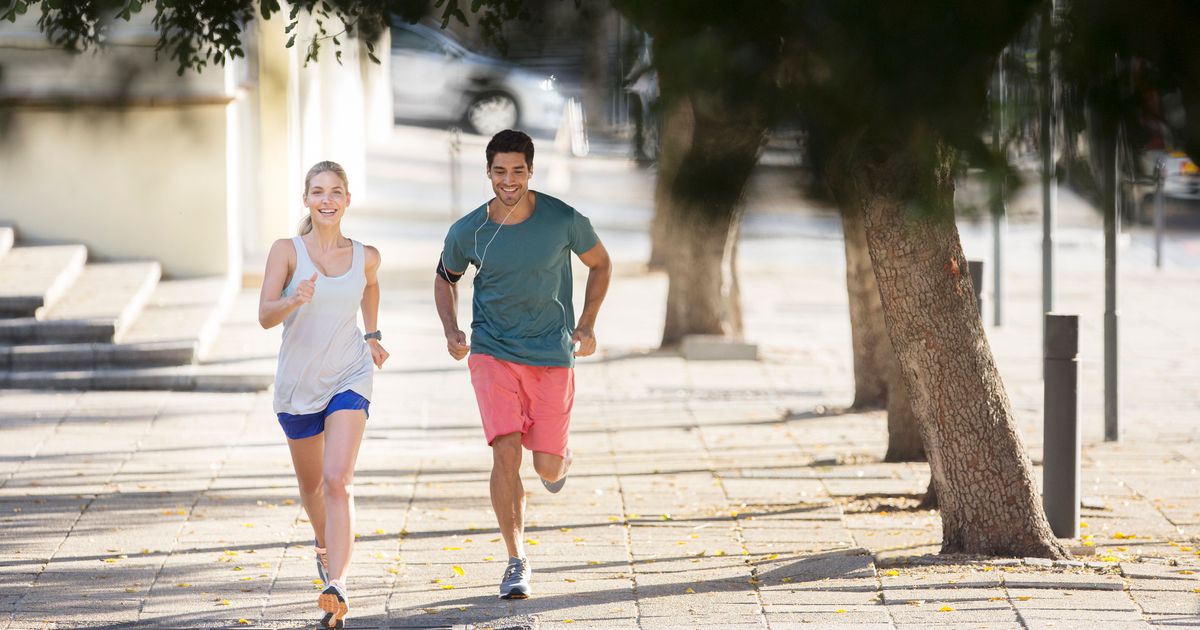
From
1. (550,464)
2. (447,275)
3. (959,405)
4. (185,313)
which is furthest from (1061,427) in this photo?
→ (185,313)

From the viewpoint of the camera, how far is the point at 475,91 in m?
3.14

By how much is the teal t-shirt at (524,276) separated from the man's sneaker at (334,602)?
1.19 meters

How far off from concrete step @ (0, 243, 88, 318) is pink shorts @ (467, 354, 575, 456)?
6.37 m

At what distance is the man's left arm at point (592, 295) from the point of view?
21.6 feet

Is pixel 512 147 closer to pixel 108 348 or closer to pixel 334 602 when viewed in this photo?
pixel 334 602

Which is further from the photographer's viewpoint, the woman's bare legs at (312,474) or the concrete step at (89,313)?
the concrete step at (89,313)

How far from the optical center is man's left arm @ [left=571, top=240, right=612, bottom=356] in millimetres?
6586

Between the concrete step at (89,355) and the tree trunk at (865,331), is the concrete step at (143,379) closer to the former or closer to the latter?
the concrete step at (89,355)

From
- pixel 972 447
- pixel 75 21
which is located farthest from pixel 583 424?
pixel 75 21

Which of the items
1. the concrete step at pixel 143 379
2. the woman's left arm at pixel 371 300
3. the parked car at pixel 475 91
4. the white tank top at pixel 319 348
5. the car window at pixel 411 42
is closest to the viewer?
the parked car at pixel 475 91

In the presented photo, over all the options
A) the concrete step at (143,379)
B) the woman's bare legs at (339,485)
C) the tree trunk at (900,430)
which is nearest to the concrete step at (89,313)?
the concrete step at (143,379)

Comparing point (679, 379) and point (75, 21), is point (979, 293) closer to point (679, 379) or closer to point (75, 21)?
point (679, 379)

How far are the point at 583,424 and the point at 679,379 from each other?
2008 millimetres

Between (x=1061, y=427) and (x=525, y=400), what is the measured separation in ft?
8.25
